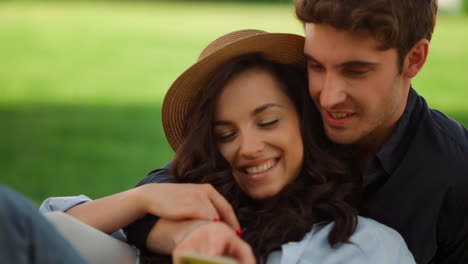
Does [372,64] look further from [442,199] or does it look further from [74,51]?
[74,51]

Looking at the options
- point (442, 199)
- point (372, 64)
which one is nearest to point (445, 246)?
point (442, 199)

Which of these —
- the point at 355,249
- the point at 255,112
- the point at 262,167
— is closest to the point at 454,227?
the point at 355,249

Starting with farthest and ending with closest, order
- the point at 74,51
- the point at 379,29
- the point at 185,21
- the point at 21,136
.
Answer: the point at 185,21 < the point at 74,51 < the point at 21,136 < the point at 379,29

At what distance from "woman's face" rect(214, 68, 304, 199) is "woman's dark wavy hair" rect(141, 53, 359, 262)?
0.13 ft

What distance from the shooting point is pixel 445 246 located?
3.32 m

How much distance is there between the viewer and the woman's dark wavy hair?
3107 millimetres

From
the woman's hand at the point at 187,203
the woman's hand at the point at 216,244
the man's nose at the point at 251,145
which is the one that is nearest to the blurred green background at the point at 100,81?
the man's nose at the point at 251,145

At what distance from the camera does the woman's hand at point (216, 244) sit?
239 cm

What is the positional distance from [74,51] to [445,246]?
44.9 ft

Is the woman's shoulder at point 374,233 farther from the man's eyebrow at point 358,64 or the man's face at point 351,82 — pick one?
the man's eyebrow at point 358,64

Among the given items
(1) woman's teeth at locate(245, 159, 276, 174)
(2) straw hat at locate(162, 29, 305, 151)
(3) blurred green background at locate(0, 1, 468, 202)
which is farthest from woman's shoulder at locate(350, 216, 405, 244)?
(3) blurred green background at locate(0, 1, 468, 202)

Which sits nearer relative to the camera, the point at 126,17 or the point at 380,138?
the point at 380,138

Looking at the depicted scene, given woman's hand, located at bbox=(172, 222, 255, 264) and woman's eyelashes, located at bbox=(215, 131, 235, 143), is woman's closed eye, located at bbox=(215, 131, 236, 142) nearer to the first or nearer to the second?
woman's eyelashes, located at bbox=(215, 131, 235, 143)

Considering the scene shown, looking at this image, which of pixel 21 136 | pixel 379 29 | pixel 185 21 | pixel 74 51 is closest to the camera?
pixel 379 29
